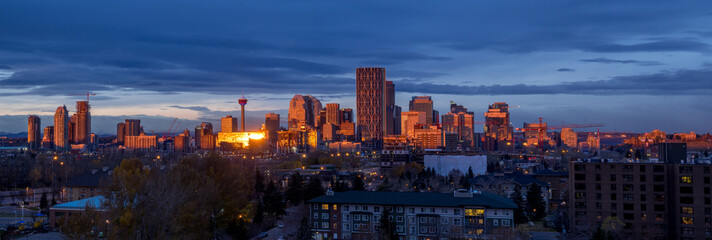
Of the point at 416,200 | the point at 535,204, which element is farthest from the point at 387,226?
the point at 535,204

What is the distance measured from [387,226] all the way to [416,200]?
306 cm

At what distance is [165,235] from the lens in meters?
22.4

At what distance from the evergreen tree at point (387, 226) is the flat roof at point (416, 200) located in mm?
1481

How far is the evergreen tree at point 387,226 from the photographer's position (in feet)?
103

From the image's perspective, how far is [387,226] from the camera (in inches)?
1275

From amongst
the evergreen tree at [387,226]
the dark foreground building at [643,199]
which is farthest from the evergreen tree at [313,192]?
the dark foreground building at [643,199]

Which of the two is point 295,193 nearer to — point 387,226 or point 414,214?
point 414,214

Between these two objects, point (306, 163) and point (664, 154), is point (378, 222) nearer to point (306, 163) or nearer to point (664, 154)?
point (664, 154)

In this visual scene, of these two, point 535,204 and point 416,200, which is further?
point 535,204

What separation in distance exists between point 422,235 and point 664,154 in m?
14.2

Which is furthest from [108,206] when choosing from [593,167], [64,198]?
[64,198]

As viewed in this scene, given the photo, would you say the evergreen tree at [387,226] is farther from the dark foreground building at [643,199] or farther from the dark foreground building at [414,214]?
the dark foreground building at [643,199]

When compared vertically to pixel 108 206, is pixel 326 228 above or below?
below

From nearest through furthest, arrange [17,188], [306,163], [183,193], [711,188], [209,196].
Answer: [183,193]
[209,196]
[711,188]
[17,188]
[306,163]
